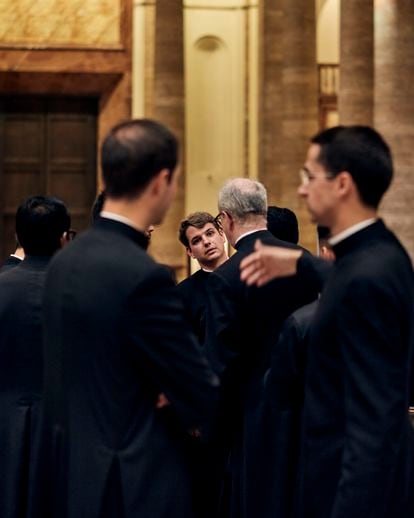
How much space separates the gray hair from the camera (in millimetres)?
5316

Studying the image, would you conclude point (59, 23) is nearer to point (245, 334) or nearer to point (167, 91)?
point (167, 91)

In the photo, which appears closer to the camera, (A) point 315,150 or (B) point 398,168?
(A) point 315,150

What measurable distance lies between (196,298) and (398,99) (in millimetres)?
8626

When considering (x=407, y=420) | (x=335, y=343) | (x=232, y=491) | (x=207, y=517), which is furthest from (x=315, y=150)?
(x=207, y=517)

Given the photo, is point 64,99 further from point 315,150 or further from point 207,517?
point 315,150

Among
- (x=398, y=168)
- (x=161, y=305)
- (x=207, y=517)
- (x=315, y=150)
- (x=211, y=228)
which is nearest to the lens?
(x=161, y=305)

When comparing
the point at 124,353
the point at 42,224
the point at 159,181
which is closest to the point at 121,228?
the point at 159,181

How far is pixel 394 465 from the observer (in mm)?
3426

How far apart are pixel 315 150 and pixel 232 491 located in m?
2.30

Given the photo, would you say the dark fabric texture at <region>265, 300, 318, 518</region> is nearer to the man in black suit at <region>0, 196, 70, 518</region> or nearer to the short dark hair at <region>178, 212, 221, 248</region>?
the man in black suit at <region>0, 196, 70, 518</region>

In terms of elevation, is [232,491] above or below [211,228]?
below

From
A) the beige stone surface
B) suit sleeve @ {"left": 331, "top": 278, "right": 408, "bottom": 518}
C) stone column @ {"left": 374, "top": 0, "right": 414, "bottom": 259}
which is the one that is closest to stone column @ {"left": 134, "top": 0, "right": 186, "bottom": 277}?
the beige stone surface

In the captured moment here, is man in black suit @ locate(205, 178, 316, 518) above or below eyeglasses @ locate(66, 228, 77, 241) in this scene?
below

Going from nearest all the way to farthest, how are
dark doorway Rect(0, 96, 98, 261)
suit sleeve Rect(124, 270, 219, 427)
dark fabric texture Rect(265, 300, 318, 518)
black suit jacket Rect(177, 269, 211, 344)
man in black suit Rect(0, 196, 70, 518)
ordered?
suit sleeve Rect(124, 270, 219, 427)
dark fabric texture Rect(265, 300, 318, 518)
man in black suit Rect(0, 196, 70, 518)
black suit jacket Rect(177, 269, 211, 344)
dark doorway Rect(0, 96, 98, 261)
